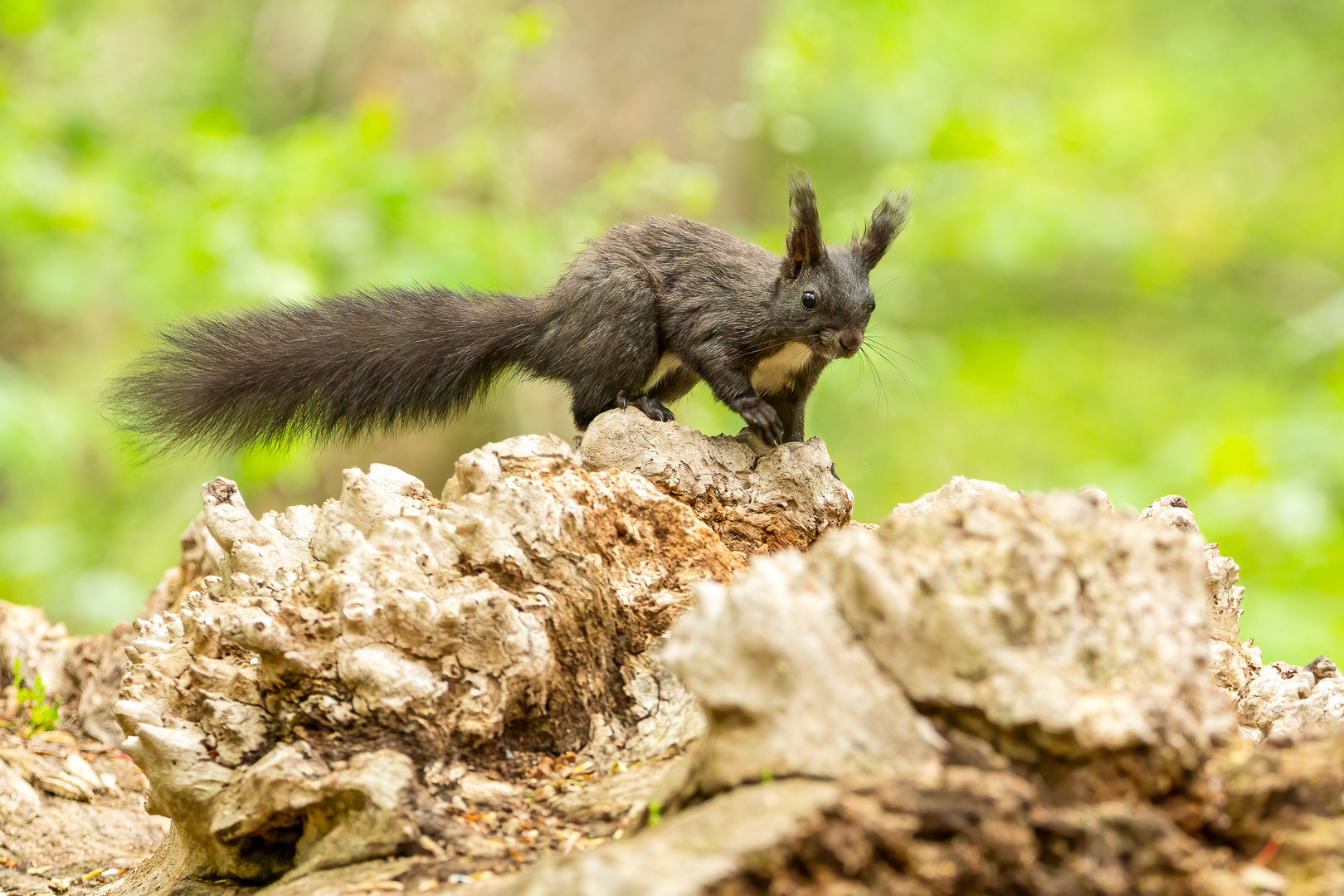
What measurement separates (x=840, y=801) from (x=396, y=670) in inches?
34.7

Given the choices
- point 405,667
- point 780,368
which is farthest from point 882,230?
point 405,667

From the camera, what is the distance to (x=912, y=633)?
1.47 meters

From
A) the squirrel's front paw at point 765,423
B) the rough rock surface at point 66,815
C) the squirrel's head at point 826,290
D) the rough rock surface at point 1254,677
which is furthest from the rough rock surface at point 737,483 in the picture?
the rough rock surface at point 66,815

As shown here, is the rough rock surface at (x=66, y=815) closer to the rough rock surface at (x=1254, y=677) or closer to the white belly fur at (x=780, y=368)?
the white belly fur at (x=780, y=368)

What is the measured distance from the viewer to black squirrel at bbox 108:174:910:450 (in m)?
2.98

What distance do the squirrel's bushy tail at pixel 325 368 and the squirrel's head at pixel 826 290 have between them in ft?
2.38

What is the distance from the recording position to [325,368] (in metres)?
3.10

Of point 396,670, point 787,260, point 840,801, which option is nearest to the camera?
point 840,801

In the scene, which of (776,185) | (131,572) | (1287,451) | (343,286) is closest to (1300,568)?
(1287,451)

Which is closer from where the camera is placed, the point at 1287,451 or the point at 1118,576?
the point at 1118,576

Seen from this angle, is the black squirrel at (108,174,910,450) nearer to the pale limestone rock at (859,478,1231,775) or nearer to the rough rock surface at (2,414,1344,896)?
the rough rock surface at (2,414,1344,896)

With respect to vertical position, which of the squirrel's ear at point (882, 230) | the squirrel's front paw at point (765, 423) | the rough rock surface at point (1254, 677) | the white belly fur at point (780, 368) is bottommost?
the rough rock surface at point (1254, 677)

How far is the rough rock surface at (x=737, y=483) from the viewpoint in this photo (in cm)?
260

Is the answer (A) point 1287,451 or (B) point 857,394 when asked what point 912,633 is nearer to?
(A) point 1287,451
